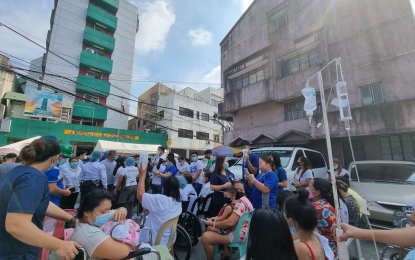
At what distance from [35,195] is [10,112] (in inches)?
903

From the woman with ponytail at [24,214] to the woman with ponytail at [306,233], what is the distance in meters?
1.90

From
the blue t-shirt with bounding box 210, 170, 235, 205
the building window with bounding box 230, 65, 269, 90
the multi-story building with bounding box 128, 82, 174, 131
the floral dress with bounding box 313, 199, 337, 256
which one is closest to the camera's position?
the floral dress with bounding box 313, 199, 337, 256

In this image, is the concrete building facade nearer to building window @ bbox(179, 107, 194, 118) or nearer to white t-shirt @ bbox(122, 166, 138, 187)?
building window @ bbox(179, 107, 194, 118)

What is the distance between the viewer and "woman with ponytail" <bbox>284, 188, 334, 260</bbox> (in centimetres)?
165

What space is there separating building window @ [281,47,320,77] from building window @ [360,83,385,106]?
10.6 feet

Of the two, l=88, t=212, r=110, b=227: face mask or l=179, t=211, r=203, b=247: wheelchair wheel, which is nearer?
l=88, t=212, r=110, b=227: face mask

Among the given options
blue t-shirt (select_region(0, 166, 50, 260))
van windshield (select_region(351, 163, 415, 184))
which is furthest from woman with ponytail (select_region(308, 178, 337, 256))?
van windshield (select_region(351, 163, 415, 184))

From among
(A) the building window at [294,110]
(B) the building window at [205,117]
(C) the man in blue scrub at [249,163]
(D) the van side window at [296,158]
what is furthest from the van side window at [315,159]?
(B) the building window at [205,117]

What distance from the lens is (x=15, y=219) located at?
1374 mm

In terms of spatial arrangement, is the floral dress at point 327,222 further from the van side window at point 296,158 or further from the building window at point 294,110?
the building window at point 294,110

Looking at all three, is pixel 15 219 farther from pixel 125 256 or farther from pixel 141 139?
pixel 141 139

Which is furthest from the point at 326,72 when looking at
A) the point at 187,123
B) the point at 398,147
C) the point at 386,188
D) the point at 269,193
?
the point at 187,123

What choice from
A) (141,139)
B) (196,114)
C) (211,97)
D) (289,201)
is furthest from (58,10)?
(289,201)

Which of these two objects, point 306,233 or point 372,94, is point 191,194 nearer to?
point 306,233
